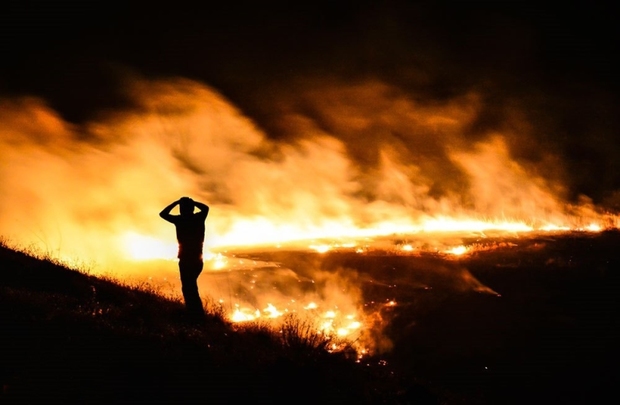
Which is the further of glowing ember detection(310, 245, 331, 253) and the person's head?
glowing ember detection(310, 245, 331, 253)

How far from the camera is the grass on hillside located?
21.7 ft

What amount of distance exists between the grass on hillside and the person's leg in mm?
725

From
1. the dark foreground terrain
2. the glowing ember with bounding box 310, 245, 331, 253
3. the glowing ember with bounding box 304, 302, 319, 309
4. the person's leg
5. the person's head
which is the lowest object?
the dark foreground terrain

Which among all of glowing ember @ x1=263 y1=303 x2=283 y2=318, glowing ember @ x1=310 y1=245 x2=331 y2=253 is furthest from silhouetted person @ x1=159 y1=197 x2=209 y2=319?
glowing ember @ x1=310 y1=245 x2=331 y2=253

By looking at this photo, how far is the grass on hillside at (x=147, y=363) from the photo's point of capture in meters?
6.62

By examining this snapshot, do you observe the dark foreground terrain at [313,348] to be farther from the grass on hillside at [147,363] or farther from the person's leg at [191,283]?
the person's leg at [191,283]

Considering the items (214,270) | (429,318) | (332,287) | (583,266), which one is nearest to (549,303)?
(429,318)

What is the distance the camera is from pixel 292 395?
27.3ft

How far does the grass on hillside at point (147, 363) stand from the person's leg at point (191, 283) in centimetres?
72

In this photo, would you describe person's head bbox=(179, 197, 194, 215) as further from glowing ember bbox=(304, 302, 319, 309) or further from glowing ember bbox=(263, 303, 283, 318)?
glowing ember bbox=(304, 302, 319, 309)

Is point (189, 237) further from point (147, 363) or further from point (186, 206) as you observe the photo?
point (147, 363)

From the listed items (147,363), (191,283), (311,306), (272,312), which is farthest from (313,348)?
(311,306)

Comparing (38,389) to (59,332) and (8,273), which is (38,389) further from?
(8,273)

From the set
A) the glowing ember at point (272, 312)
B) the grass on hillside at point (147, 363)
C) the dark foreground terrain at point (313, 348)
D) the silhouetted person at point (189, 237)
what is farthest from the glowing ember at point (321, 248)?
the grass on hillside at point (147, 363)
